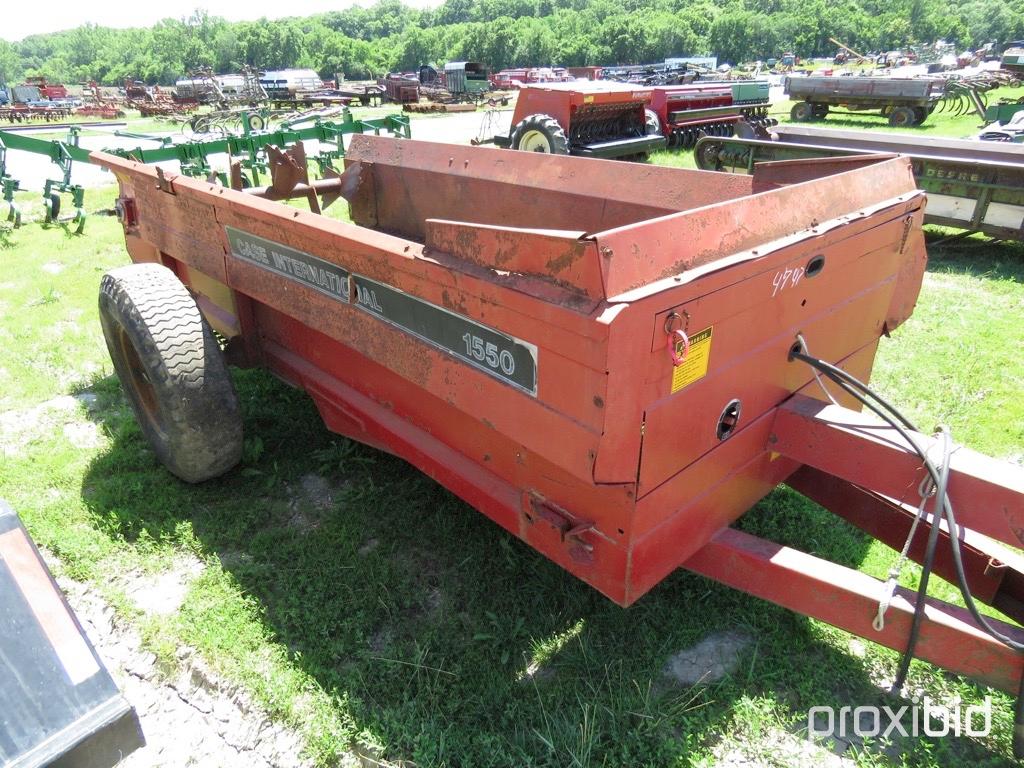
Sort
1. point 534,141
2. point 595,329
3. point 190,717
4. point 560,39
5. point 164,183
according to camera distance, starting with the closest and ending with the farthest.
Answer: point 595,329 → point 190,717 → point 164,183 → point 534,141 → point 560,39

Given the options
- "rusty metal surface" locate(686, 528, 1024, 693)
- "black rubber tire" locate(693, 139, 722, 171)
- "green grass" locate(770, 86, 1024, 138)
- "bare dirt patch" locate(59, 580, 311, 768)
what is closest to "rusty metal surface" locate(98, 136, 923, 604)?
"rusty metal surface" locate(686, 528, 1024, 693)

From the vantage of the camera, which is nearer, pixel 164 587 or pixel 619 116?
pixel 164 587

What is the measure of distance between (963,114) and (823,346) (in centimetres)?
2224

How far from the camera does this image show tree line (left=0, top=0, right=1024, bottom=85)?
3182 inches

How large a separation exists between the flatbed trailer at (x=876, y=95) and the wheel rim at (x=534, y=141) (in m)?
11.5

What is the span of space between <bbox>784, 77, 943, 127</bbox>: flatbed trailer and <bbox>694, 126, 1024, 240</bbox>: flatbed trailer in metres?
11.9

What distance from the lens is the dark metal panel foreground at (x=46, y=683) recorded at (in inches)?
48.0

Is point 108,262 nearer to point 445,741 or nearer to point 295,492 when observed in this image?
point 295,492

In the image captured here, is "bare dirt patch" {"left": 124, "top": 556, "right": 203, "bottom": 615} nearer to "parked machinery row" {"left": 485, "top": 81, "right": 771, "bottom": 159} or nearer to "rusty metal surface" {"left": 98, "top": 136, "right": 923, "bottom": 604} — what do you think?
"rusty metal surface" {"left": 98, "top": 136, "right": 923, "bottom": 604}

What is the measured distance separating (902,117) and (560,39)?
3175 inches

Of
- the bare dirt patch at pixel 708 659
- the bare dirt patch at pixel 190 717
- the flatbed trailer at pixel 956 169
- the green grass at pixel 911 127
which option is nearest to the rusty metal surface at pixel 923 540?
the bare dirt patch at pixel 708 659

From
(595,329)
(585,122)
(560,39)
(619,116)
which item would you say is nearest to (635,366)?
(595,329)

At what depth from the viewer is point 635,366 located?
1577mm

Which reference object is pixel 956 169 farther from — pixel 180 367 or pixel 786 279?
pixel 180 367
